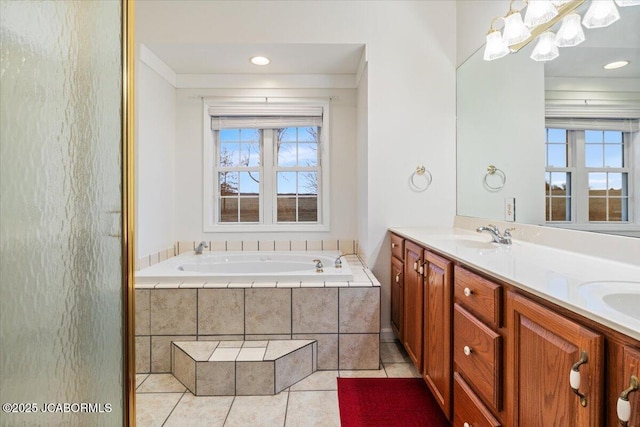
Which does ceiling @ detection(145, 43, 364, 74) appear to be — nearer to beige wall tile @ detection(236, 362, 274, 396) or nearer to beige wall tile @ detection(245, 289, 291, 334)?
beige wall tile @ detection(245, 289, 291, 334)

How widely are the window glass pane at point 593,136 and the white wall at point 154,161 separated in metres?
2.83

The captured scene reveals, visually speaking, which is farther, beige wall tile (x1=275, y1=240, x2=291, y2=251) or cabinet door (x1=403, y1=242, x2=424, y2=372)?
beige wall tile (x1=275, y1=240, x2=291, y2=251)

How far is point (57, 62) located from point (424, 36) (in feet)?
8.90

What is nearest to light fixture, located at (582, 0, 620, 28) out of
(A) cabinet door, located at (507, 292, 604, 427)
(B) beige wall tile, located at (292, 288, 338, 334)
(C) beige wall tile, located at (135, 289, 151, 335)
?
(A) cabinet door, located at (507, 292, 604, 427)

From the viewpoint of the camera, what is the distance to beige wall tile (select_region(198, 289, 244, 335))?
2162mm

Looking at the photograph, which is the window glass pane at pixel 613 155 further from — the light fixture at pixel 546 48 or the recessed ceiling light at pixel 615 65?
the light fixture at pixel 546 48

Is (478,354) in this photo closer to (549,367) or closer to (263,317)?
(549,367)

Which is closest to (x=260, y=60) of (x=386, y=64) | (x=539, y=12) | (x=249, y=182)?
(x=386, y=64)

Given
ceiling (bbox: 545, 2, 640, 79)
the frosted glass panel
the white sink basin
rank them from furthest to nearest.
A: ceiling (bbox: 545, 2, 640, 79), the white sink basin, the frosted glass panel

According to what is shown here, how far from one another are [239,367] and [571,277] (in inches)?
64.7

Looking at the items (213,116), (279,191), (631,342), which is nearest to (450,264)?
(631,342)

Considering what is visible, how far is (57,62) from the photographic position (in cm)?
67

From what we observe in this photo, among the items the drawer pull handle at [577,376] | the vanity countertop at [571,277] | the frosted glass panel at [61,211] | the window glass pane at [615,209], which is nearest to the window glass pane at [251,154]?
the vanity countertop at [571,277]

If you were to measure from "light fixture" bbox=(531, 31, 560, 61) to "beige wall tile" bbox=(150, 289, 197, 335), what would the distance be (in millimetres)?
2332
